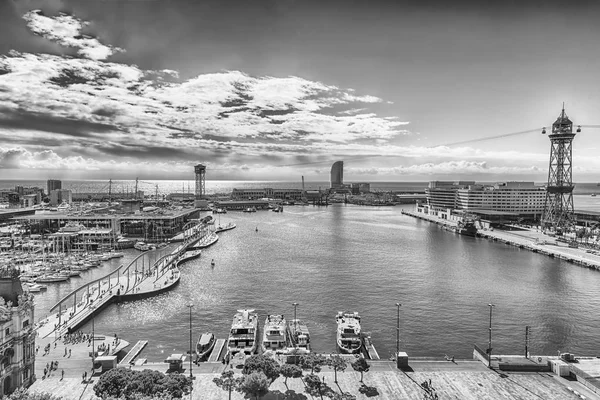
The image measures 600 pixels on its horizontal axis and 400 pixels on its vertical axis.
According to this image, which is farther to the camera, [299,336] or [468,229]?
[468,229]

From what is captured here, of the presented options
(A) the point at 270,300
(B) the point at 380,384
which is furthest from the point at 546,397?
(A) the point at 270,300

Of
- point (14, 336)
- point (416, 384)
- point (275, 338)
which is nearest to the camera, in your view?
point (14, 336)

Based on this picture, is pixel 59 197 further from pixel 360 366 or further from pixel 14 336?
pixel 360 366

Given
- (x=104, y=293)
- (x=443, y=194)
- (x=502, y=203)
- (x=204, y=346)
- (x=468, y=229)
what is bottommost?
(x=204, y=346)

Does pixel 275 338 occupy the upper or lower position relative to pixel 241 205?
lower

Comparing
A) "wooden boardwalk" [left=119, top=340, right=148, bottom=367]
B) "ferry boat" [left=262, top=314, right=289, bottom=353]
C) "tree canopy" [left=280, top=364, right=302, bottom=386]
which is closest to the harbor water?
"wooden boardwalk" [left=119, top=340, right=148, bottom=367]

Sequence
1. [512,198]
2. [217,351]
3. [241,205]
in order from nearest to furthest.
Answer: [217,351]
[512,198]
[241,205]

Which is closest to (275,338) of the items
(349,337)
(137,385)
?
(349,337)
